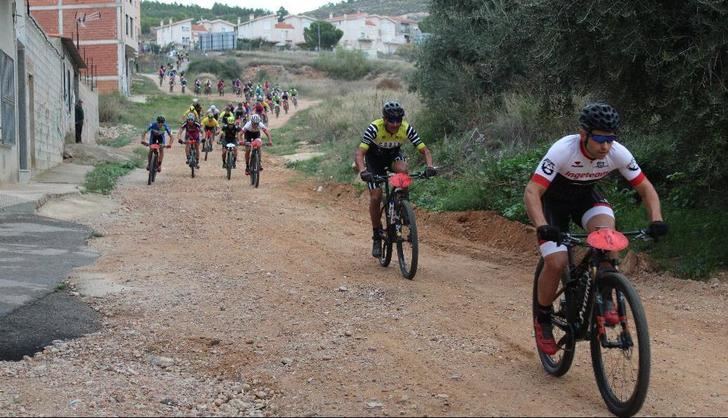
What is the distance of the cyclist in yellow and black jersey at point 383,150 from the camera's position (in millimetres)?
9539

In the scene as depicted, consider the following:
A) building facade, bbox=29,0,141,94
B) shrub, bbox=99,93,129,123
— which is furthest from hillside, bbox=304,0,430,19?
shrub, bbox=99,93,129,123

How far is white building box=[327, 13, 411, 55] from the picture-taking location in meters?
140

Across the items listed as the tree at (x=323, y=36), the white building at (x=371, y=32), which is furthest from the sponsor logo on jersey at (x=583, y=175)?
the white building at (x=371, y=32)

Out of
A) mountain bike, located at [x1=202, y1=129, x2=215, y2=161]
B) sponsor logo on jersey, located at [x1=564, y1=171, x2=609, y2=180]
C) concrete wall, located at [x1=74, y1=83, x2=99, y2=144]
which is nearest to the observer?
sponsor logo on jersey, located at [x1=564, y1=171, x2=609, y2=180]

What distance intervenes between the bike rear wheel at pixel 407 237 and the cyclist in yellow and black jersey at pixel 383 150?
53 centimetres

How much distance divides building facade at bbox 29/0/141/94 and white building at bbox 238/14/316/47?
82370 mm

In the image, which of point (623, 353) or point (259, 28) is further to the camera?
Answer: point (259, 28)

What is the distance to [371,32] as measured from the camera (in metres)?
143

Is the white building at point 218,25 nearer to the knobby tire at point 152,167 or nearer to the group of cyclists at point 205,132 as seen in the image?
the group of cyclists at point 205,132

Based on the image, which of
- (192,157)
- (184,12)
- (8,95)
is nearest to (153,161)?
(192,157)

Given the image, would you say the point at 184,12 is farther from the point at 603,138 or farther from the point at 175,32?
the point at 603,138

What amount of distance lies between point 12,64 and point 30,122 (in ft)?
9.51

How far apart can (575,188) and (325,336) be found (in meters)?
2.40

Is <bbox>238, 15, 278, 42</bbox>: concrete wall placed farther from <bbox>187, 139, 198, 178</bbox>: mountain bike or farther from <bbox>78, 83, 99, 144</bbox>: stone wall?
<bbox>187, 139, 198, 178</bbox>: mountain bike
